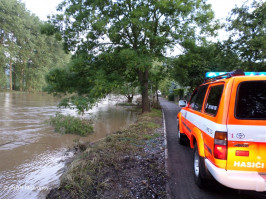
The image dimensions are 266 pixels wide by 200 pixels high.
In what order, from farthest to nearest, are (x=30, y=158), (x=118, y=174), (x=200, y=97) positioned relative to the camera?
(x=30, y=158), (x=200, y=97), (x=118, y=174)

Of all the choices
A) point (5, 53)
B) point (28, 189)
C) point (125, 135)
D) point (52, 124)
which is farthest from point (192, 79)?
point (5, 53)

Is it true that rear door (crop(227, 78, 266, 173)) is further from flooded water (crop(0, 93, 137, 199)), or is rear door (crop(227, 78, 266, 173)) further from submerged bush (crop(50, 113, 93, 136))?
submerged bush (crop(50, 113, 93, 136))

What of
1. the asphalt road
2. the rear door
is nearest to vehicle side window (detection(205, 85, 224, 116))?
the rear door

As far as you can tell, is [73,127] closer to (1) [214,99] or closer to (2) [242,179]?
(1) [214,99]

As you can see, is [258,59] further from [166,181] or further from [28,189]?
[28,189]

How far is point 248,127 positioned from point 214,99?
78 cm

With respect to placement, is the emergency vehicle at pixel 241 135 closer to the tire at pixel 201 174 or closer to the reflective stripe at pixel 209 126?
the reflective stripe at pixel 209 126

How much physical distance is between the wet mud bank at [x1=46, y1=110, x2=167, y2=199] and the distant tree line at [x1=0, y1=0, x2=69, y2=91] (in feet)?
91.3

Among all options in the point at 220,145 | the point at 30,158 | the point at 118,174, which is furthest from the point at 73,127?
the point at 220,145

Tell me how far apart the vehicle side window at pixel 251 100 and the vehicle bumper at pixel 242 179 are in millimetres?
776

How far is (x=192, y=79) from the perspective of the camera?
45.7 ft

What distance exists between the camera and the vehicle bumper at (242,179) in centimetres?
267

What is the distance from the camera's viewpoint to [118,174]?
418 cm

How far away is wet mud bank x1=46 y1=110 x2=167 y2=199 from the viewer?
3.48 m
